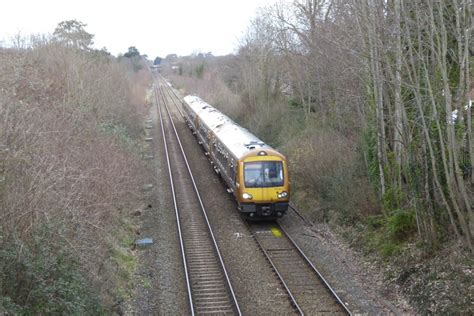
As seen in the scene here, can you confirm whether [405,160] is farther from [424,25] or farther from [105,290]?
[105,290]

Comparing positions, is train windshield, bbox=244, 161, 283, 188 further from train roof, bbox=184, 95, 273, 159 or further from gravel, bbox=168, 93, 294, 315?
gravel, bbox=168, 93, 294, 315

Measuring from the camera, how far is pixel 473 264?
10.7m

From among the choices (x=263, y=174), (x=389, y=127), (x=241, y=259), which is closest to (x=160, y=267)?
(x=241, y=259)

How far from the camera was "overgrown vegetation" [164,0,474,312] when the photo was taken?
11.5 meters

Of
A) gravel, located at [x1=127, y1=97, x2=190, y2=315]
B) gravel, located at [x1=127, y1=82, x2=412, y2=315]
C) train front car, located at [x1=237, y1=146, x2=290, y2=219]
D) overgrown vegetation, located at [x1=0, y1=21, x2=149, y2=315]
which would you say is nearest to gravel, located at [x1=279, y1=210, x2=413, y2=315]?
gravel, located at [x1=127, y1=82, x2=412, y2=315]

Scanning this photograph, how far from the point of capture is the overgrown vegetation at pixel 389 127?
11.5 metres

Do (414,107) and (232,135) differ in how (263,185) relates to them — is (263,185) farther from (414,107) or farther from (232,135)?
(414,107)

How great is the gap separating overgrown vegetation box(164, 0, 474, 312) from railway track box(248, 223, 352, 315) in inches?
71.3

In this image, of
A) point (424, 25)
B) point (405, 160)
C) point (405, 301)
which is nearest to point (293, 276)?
point (405, 301)

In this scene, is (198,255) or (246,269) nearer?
(246,269)

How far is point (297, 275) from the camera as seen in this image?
1320 cm

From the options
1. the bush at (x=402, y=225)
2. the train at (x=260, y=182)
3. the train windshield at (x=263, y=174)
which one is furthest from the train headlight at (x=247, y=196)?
the bush at (x=402, y=225)

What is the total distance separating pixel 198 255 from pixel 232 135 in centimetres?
813

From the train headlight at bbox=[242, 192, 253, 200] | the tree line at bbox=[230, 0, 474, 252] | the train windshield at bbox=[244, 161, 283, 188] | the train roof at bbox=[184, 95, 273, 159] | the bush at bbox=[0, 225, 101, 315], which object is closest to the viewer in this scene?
the bush at bbox=[0, 225, 101, 315]
